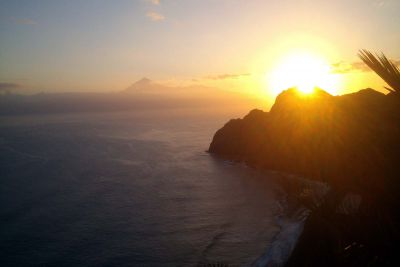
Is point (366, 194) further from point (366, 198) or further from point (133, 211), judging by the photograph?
point (133, 211)

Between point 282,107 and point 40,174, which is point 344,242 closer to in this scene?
point 40,174

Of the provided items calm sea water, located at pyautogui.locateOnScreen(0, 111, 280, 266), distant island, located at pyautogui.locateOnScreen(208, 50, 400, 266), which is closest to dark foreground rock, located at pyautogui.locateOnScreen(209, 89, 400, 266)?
distant island, located at pyautogui.locateOnScreen(208, 50, 400, 266)

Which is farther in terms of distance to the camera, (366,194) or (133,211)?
(133,211)

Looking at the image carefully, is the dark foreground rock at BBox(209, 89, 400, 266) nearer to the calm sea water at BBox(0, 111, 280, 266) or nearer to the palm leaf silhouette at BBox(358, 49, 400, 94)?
the palm leaf silhouette at BBox(358, 49, 400, 94)

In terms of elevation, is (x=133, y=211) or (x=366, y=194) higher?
(x=366, y=194)

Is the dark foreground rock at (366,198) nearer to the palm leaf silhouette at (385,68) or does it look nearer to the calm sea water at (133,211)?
the palm leaf silhouette at (385,68)

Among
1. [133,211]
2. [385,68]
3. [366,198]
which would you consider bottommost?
[133,211]

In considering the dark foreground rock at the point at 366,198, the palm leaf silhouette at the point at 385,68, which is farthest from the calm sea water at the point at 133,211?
the palm leaf silhouette at the point at 385,68

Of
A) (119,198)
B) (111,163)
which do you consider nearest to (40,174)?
(111,163)

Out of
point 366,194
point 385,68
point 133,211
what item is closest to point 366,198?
point 366,194
